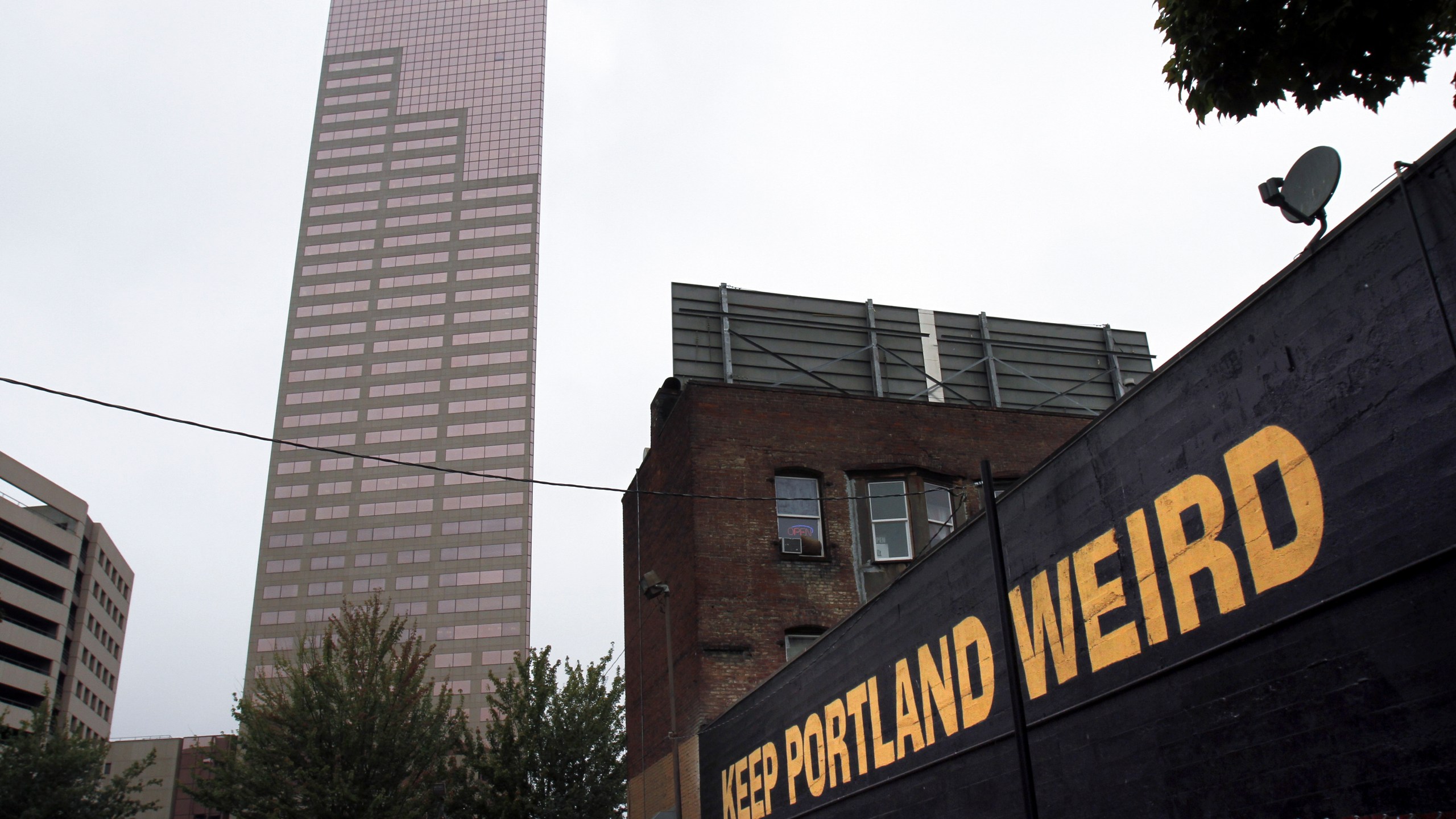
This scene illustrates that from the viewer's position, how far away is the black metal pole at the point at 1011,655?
914 centimetres

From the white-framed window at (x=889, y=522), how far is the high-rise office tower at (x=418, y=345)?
87759 millimetres

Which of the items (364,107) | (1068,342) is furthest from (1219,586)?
(364,107)

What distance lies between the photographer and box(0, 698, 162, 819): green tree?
31.8 metres

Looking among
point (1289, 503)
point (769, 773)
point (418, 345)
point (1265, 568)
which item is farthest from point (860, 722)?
point (418, 345)

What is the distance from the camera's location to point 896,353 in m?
27.7

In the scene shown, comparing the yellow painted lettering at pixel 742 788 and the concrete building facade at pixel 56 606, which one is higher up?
the concrete building facade at pixel 56 606

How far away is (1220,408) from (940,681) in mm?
5055

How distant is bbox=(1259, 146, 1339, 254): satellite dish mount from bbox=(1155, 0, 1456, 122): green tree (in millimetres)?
1049

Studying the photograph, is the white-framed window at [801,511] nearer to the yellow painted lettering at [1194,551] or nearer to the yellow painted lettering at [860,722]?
the yellow painted lettering at [860,722]

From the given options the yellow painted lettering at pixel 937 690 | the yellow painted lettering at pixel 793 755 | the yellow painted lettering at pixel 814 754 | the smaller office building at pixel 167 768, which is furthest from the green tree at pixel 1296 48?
the smaller office building at pixel 167 768

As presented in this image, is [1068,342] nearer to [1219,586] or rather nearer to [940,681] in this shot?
[940,681]

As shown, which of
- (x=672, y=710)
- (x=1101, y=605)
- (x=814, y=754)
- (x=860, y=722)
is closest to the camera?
(x=1101, y=605)

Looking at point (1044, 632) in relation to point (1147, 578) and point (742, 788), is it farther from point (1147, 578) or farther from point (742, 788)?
point (742, 788)

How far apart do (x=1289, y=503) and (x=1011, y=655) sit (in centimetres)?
296
